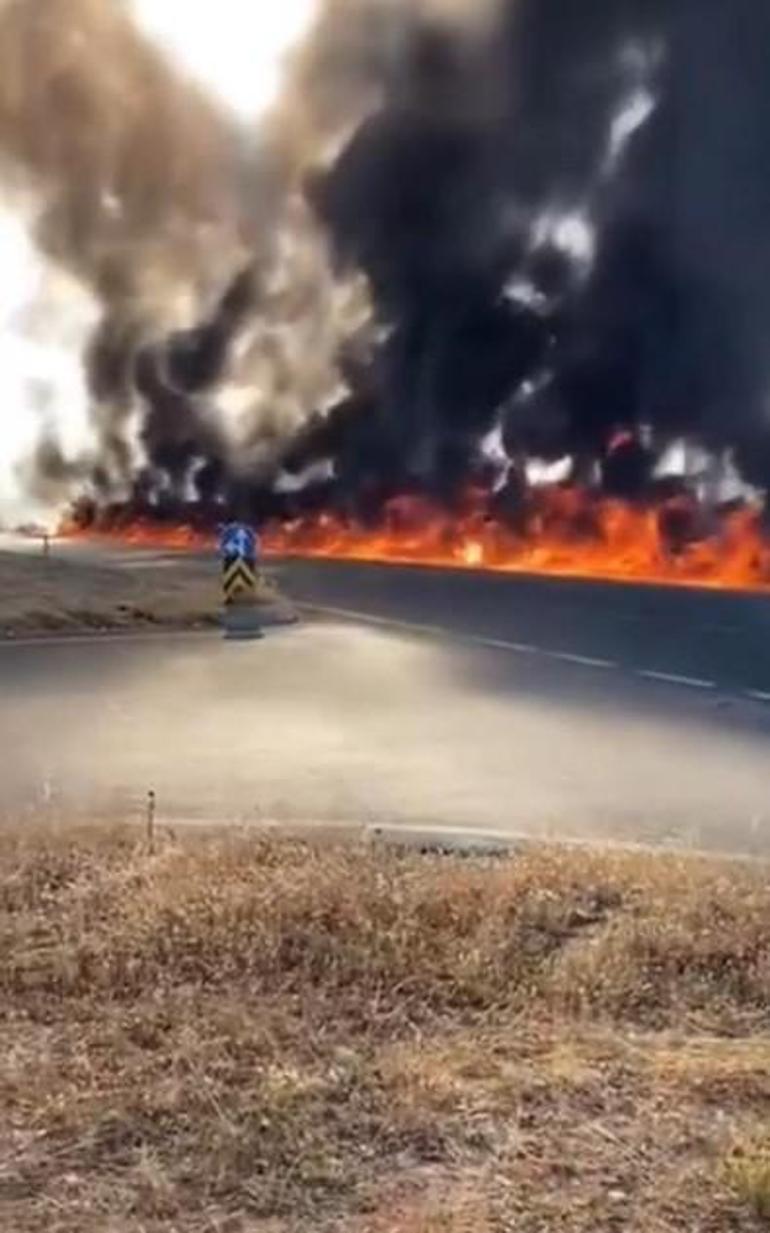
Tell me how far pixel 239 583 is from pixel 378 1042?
1869 centimetres

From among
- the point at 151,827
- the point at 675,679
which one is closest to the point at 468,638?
the point at 675,679

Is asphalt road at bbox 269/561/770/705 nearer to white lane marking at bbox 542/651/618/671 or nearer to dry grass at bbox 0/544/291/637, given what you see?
white lane marking at bbox 542/651/618/671

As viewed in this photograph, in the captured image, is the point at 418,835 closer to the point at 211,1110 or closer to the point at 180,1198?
the point at 211,1110

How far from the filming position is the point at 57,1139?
3.69 metres

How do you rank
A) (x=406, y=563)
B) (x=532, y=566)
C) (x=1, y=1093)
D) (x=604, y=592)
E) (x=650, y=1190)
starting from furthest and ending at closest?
1. (x=406, y=563)
2. (x=532, y=566)
3. (x=604, y=592)
4. (x=1, y=1093)
5. (x=650, y=1190)

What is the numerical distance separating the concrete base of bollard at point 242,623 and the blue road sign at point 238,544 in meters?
0.78

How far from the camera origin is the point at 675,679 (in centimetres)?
1526

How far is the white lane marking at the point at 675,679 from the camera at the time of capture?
48.4ft

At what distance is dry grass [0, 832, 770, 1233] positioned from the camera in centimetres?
337

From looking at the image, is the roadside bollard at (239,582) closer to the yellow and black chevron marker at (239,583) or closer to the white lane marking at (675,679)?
the yellow and black chevron marker at (239,583)

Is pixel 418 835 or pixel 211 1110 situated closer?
pixel 211 1110

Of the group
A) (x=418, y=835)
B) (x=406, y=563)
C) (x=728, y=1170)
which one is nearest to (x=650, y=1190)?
(x=728, y=1170)

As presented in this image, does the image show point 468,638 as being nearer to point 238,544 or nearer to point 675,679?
point 238,544

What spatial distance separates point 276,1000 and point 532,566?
4000cm
